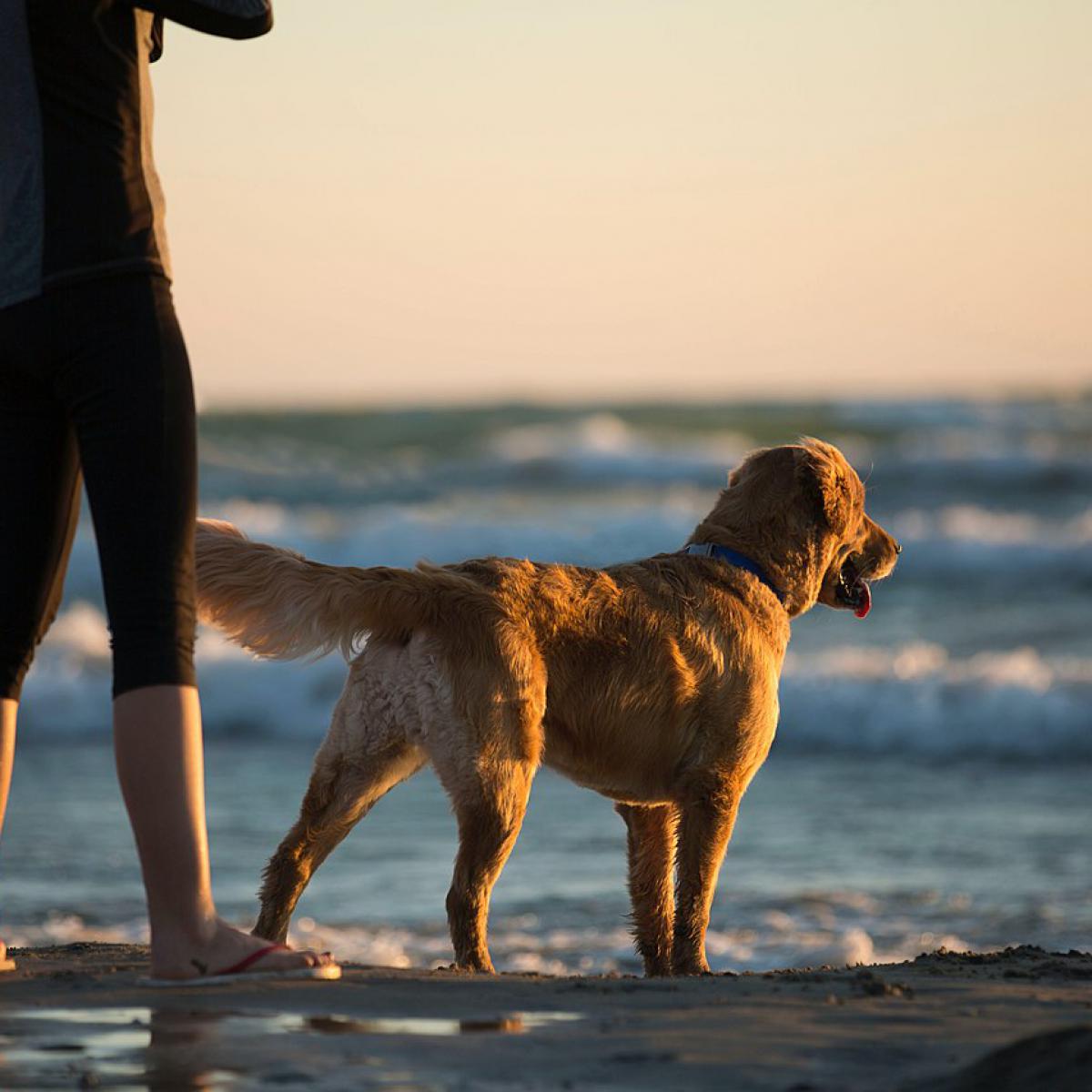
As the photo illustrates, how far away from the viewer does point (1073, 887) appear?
8258 mm

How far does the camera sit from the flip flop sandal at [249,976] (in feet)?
11.9

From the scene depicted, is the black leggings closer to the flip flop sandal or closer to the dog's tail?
the flip flop sandal

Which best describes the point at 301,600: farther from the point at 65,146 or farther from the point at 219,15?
the point at 219,15

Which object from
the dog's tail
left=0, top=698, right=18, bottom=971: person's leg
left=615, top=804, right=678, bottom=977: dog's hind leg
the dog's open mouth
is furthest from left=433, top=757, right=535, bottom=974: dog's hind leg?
the dog's open mouth

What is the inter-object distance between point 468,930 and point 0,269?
2182 mm

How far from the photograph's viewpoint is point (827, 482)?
571 cm

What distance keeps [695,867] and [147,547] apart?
7.27ft

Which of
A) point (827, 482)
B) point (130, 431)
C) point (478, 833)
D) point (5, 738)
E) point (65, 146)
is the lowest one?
point (478, 833)

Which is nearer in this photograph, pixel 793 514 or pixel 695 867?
pixel 695 867

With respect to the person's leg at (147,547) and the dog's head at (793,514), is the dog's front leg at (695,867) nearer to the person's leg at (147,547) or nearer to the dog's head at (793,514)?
the dog's head at (793,514)

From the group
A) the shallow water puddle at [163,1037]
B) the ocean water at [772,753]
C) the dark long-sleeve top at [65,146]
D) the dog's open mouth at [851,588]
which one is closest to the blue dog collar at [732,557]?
the dog's open mouth at [851,588]

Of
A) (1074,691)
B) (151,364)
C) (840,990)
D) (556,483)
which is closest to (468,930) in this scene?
(840,990)

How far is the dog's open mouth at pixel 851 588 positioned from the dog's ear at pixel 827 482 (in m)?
0.25

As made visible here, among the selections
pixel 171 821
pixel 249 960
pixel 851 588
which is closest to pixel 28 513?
pixel 171 821
